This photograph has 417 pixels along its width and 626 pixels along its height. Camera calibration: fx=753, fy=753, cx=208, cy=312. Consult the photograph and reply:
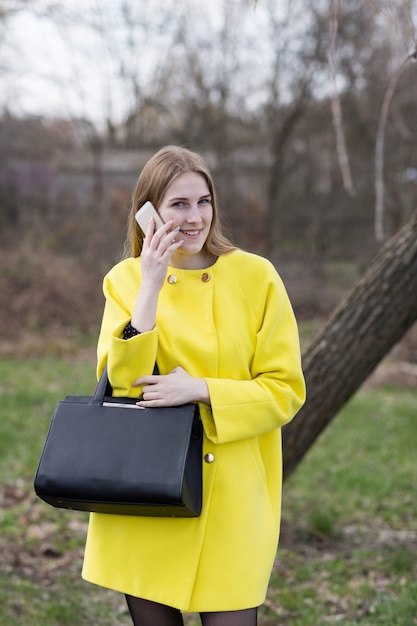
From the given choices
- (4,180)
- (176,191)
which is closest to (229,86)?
(4,180)

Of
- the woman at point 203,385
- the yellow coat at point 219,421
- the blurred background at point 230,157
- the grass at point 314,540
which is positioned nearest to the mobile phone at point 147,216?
the woman at point 203,385

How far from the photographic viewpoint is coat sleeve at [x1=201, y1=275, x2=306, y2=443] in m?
2.22

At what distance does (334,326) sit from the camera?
383 cm

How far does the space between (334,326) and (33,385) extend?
6.32m

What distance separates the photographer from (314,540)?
4.84m

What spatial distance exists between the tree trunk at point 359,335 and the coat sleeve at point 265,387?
1.43m

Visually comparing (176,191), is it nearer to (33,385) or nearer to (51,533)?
(51,533)

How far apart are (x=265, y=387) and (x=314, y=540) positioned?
288 centimetres

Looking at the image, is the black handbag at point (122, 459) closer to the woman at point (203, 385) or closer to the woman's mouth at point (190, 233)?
the woman at point (203, 385)

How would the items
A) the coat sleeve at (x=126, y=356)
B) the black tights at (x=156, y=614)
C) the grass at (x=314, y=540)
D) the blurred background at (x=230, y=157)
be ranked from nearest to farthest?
the coat sleeve at (x=126, y=356)
the black tights at (x=156, y=614)
the grass at (x=314, y=540)
the blurred background at (x=230, y=157)

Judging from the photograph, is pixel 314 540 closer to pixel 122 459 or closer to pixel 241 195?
pixel 122 459

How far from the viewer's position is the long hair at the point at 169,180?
2.36 meters

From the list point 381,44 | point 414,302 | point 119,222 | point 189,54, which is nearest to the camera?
point 414,302

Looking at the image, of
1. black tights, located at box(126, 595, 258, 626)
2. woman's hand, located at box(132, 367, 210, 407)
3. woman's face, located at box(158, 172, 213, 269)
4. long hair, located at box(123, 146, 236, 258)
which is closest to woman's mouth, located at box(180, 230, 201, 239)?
woman's face, located at box(158, 172, 213, 269)
